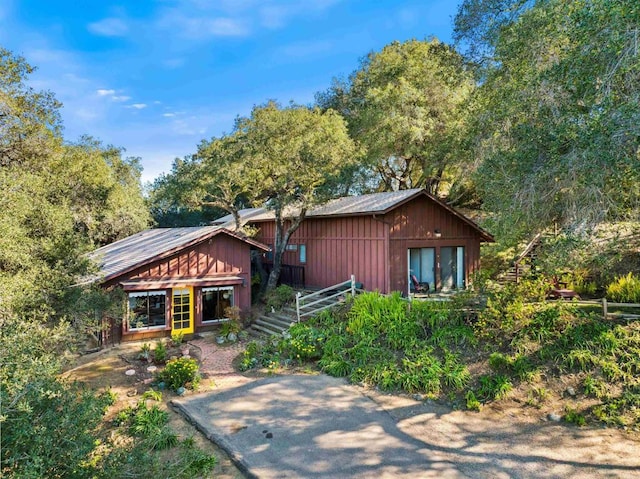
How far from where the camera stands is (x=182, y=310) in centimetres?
1493

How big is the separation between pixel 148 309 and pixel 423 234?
10.8 metres

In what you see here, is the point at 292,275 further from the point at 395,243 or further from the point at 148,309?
the point at 148,309

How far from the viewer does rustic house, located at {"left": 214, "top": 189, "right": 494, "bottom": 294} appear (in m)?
15.4

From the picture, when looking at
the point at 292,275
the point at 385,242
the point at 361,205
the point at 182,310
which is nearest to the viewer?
the point at 182,310

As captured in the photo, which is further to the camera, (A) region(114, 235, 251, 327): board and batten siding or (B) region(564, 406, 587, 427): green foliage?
(A) region(114, 235, 251, 327): board and batten siding

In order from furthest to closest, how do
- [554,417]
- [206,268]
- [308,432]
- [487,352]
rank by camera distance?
1. [206,268]
2. [487,352]
3. [554,417]
4. [308,432]

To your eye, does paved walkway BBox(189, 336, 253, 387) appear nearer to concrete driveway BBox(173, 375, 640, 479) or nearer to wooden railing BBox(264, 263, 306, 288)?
concrete driveway BBox(173, 375, 640, 479)

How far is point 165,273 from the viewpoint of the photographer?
47.9 ft

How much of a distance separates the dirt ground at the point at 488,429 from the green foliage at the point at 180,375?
26 cm

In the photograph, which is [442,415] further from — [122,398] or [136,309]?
[136,309]

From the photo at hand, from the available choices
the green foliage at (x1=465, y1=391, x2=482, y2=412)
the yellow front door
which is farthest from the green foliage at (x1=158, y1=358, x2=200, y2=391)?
the green foliage at (x1=465, y1=391, x2=482, y2=412)

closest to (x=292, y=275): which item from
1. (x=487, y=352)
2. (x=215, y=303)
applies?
(x=215, y=303)

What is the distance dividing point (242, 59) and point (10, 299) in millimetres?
13042

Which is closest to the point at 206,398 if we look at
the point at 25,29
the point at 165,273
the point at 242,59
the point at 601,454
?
the point at 165,273
